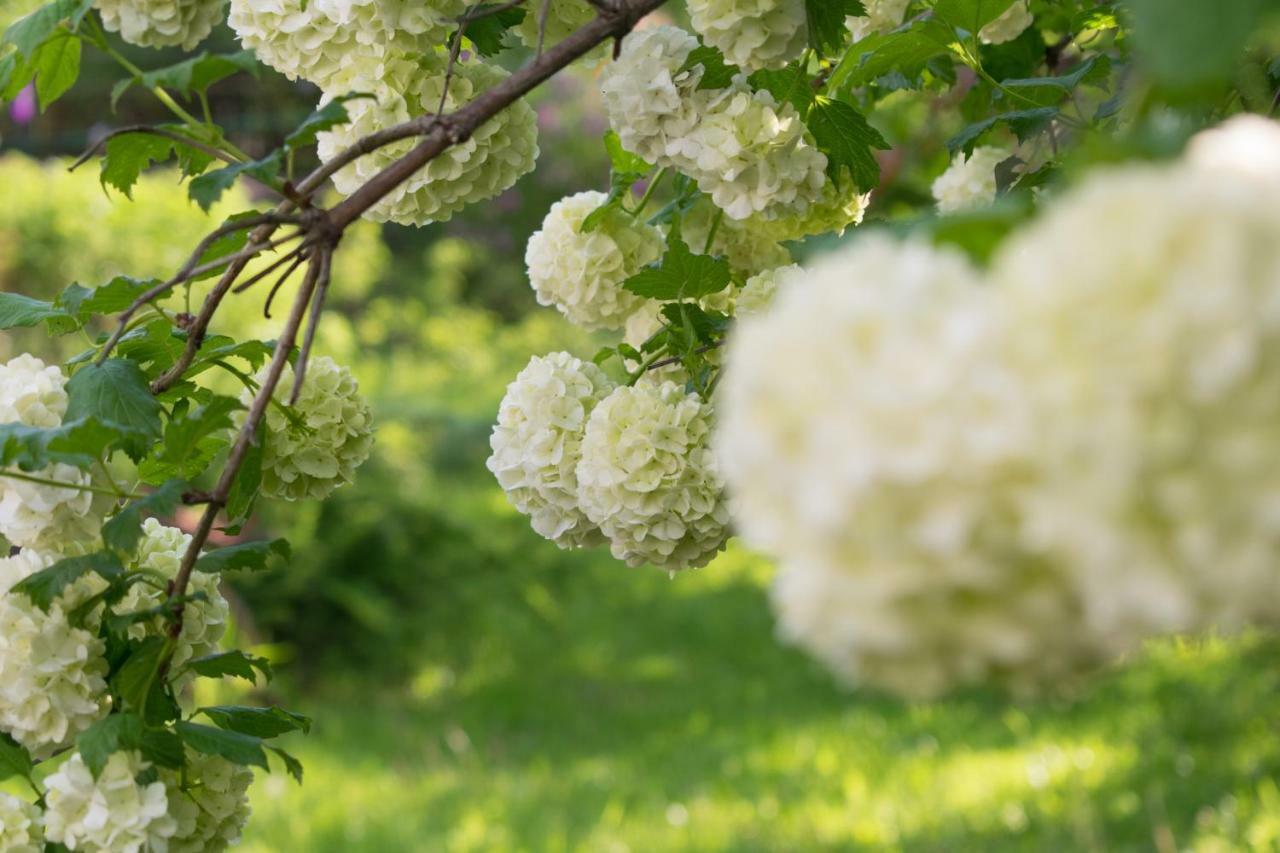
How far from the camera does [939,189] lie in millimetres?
1982

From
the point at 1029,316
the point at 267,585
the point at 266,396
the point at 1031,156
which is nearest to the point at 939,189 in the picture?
the point at 1031,156

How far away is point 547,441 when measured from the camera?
4.68ft

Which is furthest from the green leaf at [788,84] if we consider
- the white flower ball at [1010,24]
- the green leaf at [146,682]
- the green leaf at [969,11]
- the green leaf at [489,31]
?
the green leaf at [146,682]

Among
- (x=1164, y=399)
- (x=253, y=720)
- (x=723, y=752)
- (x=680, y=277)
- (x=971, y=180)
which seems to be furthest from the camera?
(x=723, y=752)

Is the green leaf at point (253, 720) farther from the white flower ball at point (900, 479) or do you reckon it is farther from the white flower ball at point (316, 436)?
the white flower ball at point (900, 479)

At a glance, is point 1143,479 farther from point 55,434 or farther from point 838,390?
point 55,434

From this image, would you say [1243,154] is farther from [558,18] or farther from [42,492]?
[558,18]

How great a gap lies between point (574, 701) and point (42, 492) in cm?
357

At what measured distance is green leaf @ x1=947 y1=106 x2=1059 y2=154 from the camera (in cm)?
140

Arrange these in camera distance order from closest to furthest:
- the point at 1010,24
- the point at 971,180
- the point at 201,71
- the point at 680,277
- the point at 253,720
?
the point at 201,71 < the point at 253,720 < the point at 680,277 < the point at 1010,24 < the point at 971,180

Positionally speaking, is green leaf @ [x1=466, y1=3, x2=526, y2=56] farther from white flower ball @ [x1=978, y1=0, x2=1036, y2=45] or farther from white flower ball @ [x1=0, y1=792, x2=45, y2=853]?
white flower ball @ [x1=0, y1=792, x2=45, y2=853]

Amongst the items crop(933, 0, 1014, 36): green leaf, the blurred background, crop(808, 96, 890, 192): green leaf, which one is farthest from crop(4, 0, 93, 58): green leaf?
the blurred background

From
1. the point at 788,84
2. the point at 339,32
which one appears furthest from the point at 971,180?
the point at 339,32

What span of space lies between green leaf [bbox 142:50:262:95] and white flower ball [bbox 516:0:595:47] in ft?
1.51
